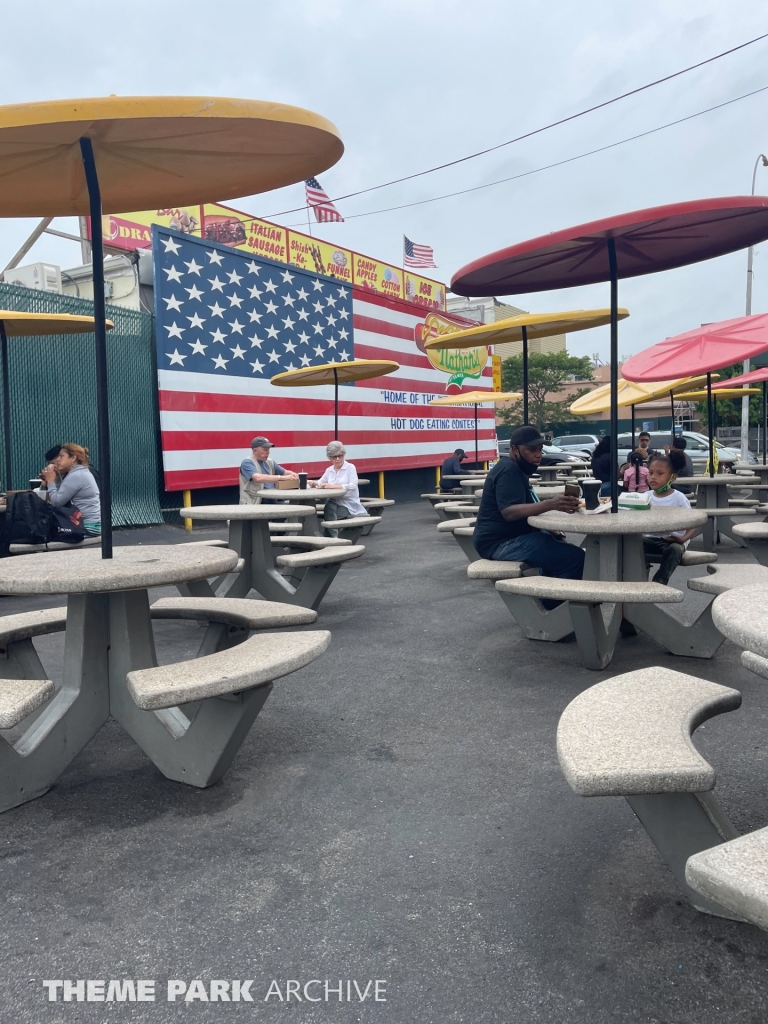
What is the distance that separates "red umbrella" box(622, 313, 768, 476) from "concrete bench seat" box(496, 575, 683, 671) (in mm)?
3721

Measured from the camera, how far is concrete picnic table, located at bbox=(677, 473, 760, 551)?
890 cm

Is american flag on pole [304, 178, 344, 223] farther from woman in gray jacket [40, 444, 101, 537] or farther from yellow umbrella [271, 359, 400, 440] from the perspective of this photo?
woman in gray jacket [40, 444, 101, 537]

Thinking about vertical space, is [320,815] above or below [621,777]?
below

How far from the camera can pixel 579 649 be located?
14.4 ft

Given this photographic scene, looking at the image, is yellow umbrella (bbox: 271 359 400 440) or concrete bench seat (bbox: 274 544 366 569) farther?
yellow umbrella (bbox: 271 359 400 440)

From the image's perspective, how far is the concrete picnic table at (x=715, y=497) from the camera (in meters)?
8.90

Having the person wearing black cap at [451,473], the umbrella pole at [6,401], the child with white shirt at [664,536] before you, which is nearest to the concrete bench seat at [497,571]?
the child with white shirt at [664,536]

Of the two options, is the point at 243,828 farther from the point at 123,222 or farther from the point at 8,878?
the point at 123,222

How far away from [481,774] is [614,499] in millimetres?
2393

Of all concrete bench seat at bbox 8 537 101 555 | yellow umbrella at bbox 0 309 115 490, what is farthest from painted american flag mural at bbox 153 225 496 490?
concrete bench seat at bbox 8 537 101 555

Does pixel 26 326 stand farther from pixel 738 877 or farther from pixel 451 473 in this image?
pixel 738 877

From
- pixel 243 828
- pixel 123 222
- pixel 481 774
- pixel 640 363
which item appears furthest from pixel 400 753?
pixel 123 222

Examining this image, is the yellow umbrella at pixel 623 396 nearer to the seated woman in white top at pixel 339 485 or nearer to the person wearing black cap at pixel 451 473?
the person wearing black cap at pixel 451 473

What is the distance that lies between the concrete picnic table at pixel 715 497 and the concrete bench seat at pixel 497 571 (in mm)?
5027
